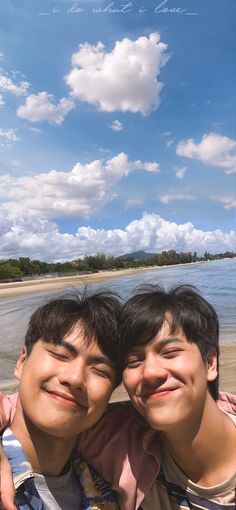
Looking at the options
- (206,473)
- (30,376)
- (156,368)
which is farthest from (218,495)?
(30,376)

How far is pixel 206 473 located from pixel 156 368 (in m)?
0.62

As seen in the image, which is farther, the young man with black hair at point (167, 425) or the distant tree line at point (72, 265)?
the distant tree line at point (72, 265)

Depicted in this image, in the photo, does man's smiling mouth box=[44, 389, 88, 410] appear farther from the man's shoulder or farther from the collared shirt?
the man's shoulder

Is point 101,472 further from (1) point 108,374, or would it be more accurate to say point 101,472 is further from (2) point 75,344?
(2) point 75,344

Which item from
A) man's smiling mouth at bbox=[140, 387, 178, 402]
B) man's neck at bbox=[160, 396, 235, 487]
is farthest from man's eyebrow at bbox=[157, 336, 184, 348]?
man's neck at bbox=[160, 396, 235, 487]

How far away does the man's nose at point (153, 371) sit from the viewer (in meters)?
2.08

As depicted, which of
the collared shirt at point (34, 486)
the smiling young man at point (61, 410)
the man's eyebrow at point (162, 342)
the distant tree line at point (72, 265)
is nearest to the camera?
the collared shirt at point (34, 486)

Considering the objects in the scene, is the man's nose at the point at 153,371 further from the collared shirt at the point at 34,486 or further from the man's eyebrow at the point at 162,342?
the collared shirt at the point at 34,486

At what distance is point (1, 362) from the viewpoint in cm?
911

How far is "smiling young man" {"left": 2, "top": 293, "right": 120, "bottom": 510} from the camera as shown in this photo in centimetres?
205

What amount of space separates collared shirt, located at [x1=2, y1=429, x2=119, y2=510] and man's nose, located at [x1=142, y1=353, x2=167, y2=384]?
606 mm

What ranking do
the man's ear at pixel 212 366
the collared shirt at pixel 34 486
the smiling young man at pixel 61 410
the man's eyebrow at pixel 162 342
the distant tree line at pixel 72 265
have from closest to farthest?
1. the collared shirt at pixel 34 486
2. the smiling young man at pixel 61 410
3. the man's eyebrow at pixel 162 342
4. the man's ear at pixel 212 366
5. the distant tree line at pixel 72 265

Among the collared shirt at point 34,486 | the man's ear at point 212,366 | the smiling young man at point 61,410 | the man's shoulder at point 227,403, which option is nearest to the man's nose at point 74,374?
the smiling young man at point 61,410

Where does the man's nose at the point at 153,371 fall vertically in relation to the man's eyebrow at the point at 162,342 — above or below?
below
